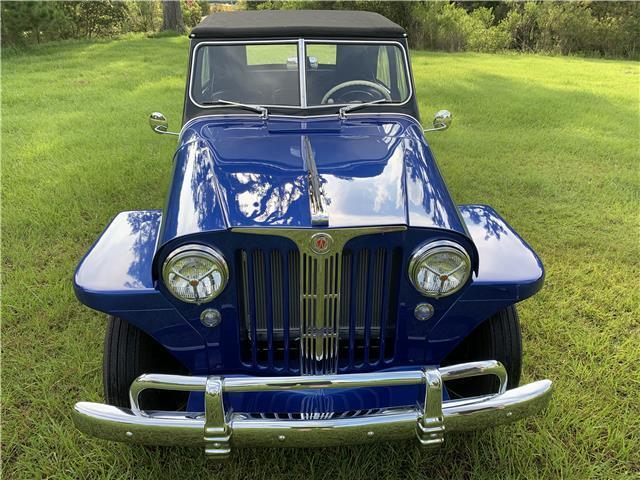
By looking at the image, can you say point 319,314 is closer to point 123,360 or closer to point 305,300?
point 305,300

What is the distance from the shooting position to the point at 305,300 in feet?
6.00

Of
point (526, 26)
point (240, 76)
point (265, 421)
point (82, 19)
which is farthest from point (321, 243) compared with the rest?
point (526, 26)

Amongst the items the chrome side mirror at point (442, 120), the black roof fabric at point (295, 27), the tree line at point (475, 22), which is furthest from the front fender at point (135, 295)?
the tree line at point (475, 22)

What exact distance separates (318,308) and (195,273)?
1.51ft

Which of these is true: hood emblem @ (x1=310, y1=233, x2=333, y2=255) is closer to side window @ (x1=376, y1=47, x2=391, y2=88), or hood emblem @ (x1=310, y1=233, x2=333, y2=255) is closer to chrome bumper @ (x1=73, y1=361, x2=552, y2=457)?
chrome bumper @ (x1=73, y1=361, x2=552, y2=457)

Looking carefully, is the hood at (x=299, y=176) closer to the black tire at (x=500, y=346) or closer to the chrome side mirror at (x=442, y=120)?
the chrome side mirror at (x=442, y=120)

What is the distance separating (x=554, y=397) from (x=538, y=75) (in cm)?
983

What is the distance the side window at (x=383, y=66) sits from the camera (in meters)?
2.93

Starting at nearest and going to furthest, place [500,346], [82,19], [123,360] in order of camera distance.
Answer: [123,360]
[500,346]
[82,19]

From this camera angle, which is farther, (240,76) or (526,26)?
(526,26)

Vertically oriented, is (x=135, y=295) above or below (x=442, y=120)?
below

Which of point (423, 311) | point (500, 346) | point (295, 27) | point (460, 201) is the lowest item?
point (460, 201)

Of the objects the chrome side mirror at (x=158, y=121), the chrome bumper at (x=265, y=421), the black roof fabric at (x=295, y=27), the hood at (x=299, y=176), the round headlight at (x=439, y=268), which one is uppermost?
the black roof fabric at (x=295, y=27)

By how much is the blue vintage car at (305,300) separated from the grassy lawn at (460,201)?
1.10 feet
